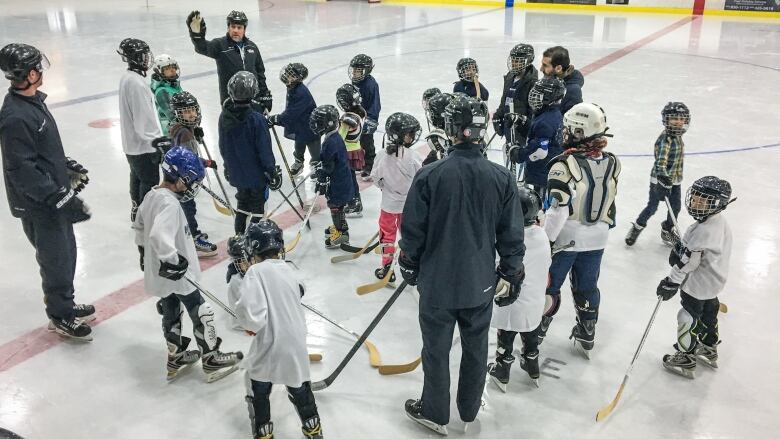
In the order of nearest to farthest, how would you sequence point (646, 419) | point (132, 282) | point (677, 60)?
1. point (646, 419)
2. point (132, 282)
3. point (677, 60)

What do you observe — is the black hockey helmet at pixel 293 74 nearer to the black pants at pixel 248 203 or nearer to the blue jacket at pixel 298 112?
the blue jacket at pixel 298 112

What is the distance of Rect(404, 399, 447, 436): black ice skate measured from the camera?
3.65m

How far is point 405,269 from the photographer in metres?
3.32

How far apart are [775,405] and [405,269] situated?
7.94 feet

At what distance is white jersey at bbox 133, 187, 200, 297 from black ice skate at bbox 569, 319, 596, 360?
8.21ft

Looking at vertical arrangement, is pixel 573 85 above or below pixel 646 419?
above

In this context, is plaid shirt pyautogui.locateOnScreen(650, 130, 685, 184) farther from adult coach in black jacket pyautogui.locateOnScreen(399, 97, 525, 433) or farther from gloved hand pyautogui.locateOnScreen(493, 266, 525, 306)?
adult coach in black jacket pyautogui.locateOnScreen(399, 97, 525, 433)

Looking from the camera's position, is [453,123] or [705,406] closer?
[453,123]

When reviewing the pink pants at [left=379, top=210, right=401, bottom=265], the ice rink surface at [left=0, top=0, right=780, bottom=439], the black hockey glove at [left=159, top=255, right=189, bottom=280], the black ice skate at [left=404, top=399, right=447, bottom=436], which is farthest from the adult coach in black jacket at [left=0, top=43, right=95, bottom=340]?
the black ice skate at [left=404, top=399, right=447, bottom=436]

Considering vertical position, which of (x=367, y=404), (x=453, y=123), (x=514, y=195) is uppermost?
(x=453, y=123)

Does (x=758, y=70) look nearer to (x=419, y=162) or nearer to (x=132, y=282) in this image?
(x=419, y=162)

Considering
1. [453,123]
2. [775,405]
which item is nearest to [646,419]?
[775,405]

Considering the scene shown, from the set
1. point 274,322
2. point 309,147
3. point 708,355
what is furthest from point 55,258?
point 708,355

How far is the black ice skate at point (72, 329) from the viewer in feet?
14.8
